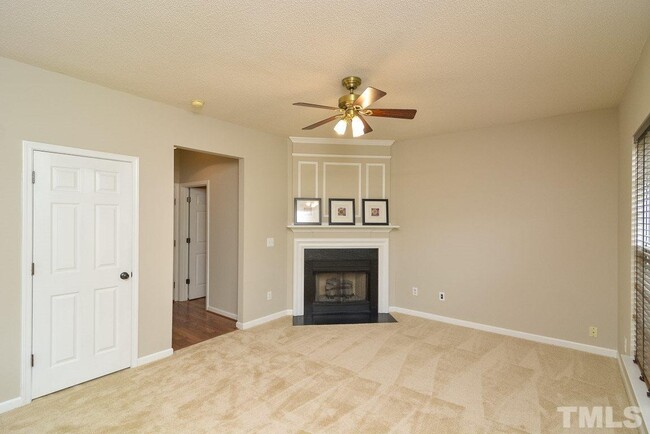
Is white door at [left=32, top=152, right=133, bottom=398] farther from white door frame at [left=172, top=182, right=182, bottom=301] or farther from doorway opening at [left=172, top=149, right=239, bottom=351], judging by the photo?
white door frame at [left=172, top=182, right=182, bottom=301]

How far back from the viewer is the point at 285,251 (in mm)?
4559

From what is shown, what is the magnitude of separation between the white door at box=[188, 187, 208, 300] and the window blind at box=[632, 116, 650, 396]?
547cm

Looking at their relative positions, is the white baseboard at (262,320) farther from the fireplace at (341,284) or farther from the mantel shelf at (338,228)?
the mantel shelf at (338,228)

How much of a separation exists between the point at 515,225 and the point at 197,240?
4938mm

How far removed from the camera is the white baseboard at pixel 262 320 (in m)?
3.97

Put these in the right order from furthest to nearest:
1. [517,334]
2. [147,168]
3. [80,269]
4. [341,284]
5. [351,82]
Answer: [341,284] < [517,334] < [147,168] < [80,269] < [351,82]

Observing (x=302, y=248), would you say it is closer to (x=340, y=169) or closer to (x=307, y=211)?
(x=307, y=211)

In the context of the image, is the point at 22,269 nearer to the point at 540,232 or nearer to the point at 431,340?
the point at 431,340

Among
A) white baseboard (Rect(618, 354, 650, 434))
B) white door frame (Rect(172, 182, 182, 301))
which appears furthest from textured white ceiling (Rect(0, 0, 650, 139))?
white door frame (Rect(172, 182, 182, 301))

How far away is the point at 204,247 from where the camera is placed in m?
5.54

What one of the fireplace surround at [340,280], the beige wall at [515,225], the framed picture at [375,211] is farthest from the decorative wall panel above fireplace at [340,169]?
the fireplace surround at [340,280]

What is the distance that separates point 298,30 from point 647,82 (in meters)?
2.35

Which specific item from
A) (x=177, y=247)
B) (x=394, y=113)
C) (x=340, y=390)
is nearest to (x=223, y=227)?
(x=177, y=247)

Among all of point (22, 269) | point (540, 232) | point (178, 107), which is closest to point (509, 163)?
point (540, 232)
